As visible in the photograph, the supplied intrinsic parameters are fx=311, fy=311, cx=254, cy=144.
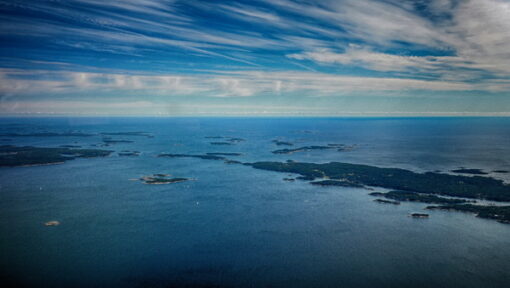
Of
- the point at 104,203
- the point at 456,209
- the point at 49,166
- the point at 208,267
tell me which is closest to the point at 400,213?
the point at 456,209

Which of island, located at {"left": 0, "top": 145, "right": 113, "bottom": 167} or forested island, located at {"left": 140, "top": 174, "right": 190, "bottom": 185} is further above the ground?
island, located at {"left": 0, "top": 145, "right": 113, "bottom": 167}

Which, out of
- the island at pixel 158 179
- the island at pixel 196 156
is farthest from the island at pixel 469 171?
the island at pixel 158 179

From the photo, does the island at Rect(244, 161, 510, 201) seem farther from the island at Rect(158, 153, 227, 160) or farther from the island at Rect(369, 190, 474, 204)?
the island at Rect(158, 153, 227, 160)

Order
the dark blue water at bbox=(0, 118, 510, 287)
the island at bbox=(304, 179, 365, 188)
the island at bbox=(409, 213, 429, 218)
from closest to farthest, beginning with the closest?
the dark blue water at bbox=(0, 118, 510, 287) < the island at bbox=(409, 213, 429, 218) < the island at bbox=(304, 179, 365, 188)

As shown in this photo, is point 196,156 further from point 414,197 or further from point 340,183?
point 414,197

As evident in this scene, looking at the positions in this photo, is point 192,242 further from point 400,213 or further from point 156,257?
point 400,213

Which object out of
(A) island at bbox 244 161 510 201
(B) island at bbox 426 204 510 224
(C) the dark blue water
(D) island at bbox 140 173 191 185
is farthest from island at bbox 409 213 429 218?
(D) island at bbox 140 173 191 185

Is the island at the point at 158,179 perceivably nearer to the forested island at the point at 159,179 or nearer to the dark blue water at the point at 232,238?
the forested island at the point at 159,179

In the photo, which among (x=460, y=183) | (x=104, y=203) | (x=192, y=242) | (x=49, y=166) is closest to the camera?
(x=192, y=242)
